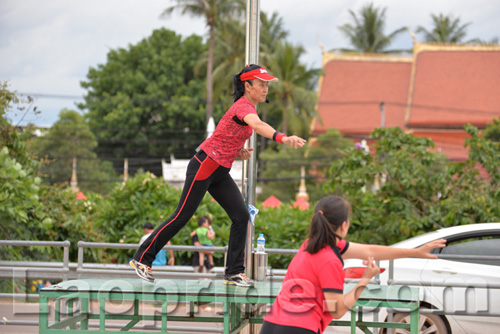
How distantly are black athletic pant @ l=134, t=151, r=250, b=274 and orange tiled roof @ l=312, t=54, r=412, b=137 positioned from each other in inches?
1678

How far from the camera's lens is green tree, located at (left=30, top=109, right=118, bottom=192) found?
4547cm

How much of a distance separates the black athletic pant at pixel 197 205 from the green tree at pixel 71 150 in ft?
137

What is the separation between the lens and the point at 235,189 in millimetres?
5000

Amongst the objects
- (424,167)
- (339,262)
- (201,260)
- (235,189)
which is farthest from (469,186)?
(339,262)

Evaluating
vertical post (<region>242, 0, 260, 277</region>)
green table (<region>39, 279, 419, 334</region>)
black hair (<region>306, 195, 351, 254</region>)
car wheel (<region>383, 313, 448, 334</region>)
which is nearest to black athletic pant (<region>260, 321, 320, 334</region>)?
black hair (<region>306, 195, 351, 254</region>)

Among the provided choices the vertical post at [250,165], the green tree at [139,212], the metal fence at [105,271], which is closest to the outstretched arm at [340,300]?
the vertical post at [250,165]

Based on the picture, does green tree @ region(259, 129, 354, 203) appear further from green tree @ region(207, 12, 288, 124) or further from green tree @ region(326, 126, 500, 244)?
green tree @ region(326, 126, 500, 244)

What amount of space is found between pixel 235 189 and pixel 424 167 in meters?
7.72

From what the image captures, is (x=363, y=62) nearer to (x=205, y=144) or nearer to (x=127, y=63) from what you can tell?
(x=127, y=63)

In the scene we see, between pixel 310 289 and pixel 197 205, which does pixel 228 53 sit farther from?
pixel 310 289

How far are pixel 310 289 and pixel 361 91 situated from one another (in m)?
47.1

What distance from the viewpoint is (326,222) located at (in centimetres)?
332

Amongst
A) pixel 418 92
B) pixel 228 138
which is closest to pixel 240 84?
pixel 228 138

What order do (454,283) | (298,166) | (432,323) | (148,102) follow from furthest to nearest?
1. (148,102)
2. (298,166)
3. (432,323)
4. (454,283)
